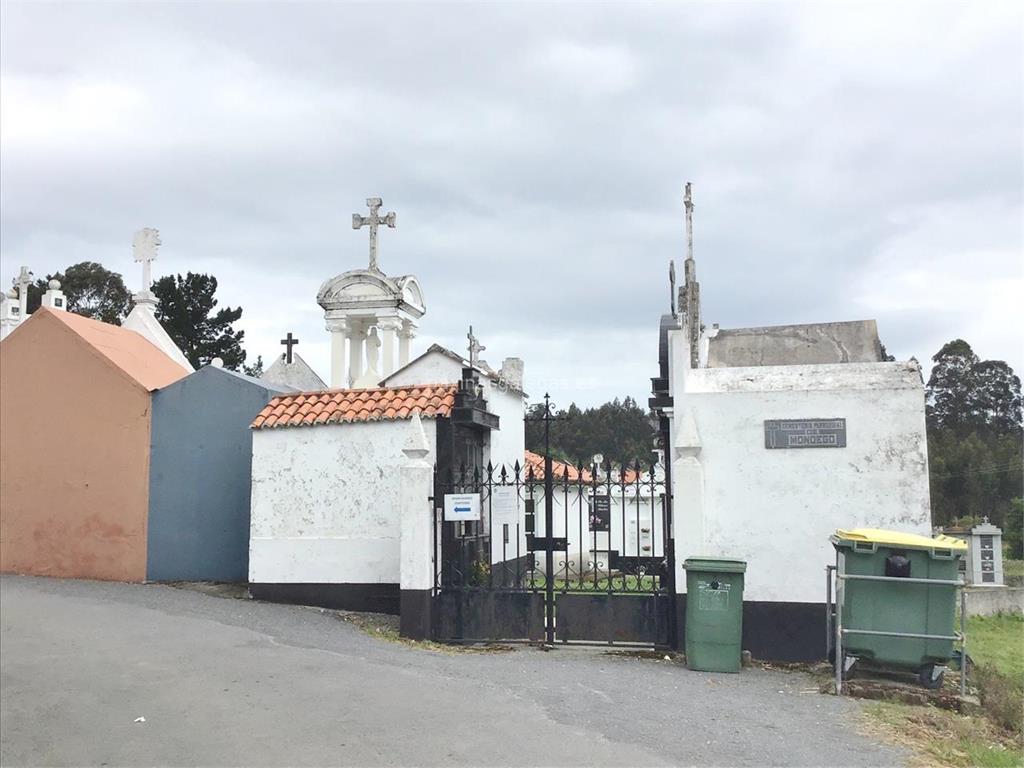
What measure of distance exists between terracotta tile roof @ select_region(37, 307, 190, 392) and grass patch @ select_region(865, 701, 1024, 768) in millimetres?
11595

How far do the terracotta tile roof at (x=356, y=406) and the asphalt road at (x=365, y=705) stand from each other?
2.93 meters

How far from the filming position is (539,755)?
6688mm

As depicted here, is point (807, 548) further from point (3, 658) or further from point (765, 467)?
point (3, 658)

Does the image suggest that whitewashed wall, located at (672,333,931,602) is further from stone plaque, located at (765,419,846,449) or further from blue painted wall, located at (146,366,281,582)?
blue painted wall, located at (146,366,281,582)

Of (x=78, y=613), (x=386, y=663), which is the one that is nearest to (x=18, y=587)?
(x=78, y=613)

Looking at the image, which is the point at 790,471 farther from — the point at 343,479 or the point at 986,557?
the point at 986,557

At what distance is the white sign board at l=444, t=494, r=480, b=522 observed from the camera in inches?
435

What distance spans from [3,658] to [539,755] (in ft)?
20.9

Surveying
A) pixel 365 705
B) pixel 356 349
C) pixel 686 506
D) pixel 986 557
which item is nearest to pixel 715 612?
pixel 686 506

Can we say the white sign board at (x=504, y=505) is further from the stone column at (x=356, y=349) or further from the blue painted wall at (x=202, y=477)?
the stone column at (x=356, y=349)

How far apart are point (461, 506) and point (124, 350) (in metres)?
7.97

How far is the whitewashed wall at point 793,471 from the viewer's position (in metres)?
9.89

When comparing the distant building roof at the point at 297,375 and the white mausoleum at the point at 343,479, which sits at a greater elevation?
the distant building roof at the point at 297,375

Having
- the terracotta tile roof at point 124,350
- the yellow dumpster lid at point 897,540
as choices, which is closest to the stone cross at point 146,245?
the terracotta tile roof at point 124,350
